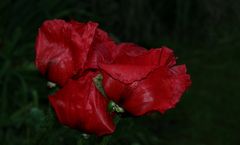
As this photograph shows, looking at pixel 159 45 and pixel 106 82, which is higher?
pixel 106 82

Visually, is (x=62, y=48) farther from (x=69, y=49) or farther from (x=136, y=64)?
(x=136, y=64)

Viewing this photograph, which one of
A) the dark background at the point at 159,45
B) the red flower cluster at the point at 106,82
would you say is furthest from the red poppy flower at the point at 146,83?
the dark background at the point at 159,45

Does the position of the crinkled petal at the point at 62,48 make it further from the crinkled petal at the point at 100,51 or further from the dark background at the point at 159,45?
the dark background at the point at 159,45

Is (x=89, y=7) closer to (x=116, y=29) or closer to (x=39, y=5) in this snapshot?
(x=116, y=29)

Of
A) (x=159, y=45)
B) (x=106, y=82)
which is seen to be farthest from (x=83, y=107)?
(x=159, y=45)

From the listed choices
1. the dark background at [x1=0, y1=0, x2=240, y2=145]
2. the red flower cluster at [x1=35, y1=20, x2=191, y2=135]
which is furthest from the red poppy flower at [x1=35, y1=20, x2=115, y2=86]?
the dark background at [x1=0, y1=0, x2=240, y2=145]
